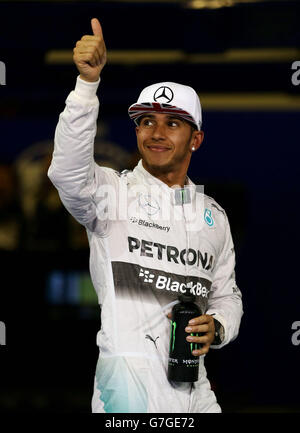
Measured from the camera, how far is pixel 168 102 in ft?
9.34

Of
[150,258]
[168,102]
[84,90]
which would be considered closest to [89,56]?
[84,90]

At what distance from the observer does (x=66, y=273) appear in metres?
5.68

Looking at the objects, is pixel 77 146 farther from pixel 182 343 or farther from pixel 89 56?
pixel 182 343

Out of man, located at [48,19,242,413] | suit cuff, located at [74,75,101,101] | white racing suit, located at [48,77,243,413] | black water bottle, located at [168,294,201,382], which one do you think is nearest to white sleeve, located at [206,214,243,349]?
man, located at [48,19,242,413]

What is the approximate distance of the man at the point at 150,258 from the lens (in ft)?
8.99

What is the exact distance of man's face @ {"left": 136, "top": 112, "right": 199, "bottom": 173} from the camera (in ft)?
9.39

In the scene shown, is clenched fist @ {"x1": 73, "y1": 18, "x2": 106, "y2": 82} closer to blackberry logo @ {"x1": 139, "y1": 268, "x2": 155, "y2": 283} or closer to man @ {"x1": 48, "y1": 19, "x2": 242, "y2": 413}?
man @ {"x1": 48, "y1": 19, "x2": 242, "y2": 413}

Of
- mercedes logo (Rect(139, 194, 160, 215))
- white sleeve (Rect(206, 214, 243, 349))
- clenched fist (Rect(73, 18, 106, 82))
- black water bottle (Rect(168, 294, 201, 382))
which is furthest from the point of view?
white sleeve (Rect(206, 214, 243, 349))

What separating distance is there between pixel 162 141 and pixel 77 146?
1.56ft

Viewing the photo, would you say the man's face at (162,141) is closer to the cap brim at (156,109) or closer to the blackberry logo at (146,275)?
the cap brim at (156,109)

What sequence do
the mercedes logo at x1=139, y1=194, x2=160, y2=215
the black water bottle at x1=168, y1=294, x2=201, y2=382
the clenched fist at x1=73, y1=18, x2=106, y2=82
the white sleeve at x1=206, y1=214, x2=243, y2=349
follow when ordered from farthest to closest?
the white sleeve at x1=206, y1=214, x2=243, y2=349 → the mercedes logo at x1=139, y1=194, x2=160, y2=215 → the black water bottle at x1=168, y1=294, x2=201, y2=382 → the clenched fist at x1=73, y1=18, x2=106, y2=82


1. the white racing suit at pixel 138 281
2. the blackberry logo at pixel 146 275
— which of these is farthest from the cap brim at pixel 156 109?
the blackberry logo at pixel 146 275

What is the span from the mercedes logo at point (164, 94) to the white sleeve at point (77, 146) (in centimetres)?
39
